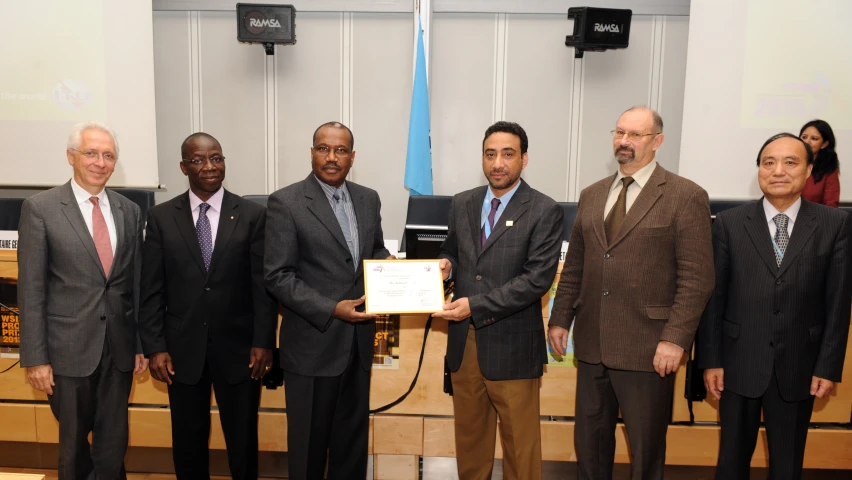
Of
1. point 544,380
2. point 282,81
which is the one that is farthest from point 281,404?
point 282,81

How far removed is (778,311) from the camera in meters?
2.18

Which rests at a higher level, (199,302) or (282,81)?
(282,81)

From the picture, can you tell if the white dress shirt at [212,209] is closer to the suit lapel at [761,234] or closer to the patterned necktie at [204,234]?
the patterned necktie at [204,234]

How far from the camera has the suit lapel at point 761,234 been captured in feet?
7.16

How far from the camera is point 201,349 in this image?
2.40 metres

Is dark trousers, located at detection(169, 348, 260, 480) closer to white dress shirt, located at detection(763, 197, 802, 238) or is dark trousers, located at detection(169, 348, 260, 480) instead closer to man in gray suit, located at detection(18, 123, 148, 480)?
man in gray suit, located at detection(18, 123, 148, 480)

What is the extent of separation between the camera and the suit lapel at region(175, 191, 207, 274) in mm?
2381

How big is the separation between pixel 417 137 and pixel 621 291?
131 inches

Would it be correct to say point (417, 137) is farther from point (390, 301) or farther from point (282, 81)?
point (390, 301)

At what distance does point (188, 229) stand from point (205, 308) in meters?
0.35

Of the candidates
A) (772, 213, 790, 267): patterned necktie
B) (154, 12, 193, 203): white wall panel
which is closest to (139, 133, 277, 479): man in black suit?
(772, 213, 790, 267): patterned necktie

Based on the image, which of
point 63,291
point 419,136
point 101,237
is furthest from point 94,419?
point 419,136

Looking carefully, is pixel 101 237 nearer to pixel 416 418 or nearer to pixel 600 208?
pixel 416 418

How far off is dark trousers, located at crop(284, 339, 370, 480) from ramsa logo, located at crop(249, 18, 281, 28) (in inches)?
142
